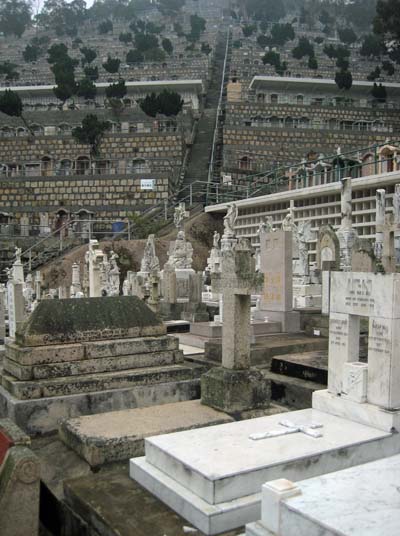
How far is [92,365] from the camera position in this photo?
21.3ft

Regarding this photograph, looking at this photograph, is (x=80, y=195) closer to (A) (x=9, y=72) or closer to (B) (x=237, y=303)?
(A) (x=9, y=72)

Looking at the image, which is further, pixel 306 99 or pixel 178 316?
pixel 306 99

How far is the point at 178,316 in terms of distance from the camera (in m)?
13.0

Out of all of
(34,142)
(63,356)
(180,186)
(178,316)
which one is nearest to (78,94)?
(34,142)

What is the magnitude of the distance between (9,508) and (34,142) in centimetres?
4278

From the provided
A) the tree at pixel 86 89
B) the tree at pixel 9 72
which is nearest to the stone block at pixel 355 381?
the tree at pixel 86 89

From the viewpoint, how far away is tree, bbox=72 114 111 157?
41.6 m

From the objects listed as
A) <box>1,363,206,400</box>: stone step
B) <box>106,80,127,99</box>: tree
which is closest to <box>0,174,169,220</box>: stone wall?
<box>106,80,127,99</box>: tree

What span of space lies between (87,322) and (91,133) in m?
37.2

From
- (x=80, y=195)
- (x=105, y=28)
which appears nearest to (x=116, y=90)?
(x=80, y=195)

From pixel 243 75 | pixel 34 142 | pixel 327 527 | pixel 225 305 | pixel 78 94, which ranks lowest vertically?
pixel 327 527

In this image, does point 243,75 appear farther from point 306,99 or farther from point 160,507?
point 160,507

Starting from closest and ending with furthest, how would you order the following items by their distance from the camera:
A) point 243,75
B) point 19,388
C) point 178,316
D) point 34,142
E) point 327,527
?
point 327,527 < point 19,388 < point 178,316 < point 34,142 < point 243,75

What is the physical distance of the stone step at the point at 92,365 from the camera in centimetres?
619
